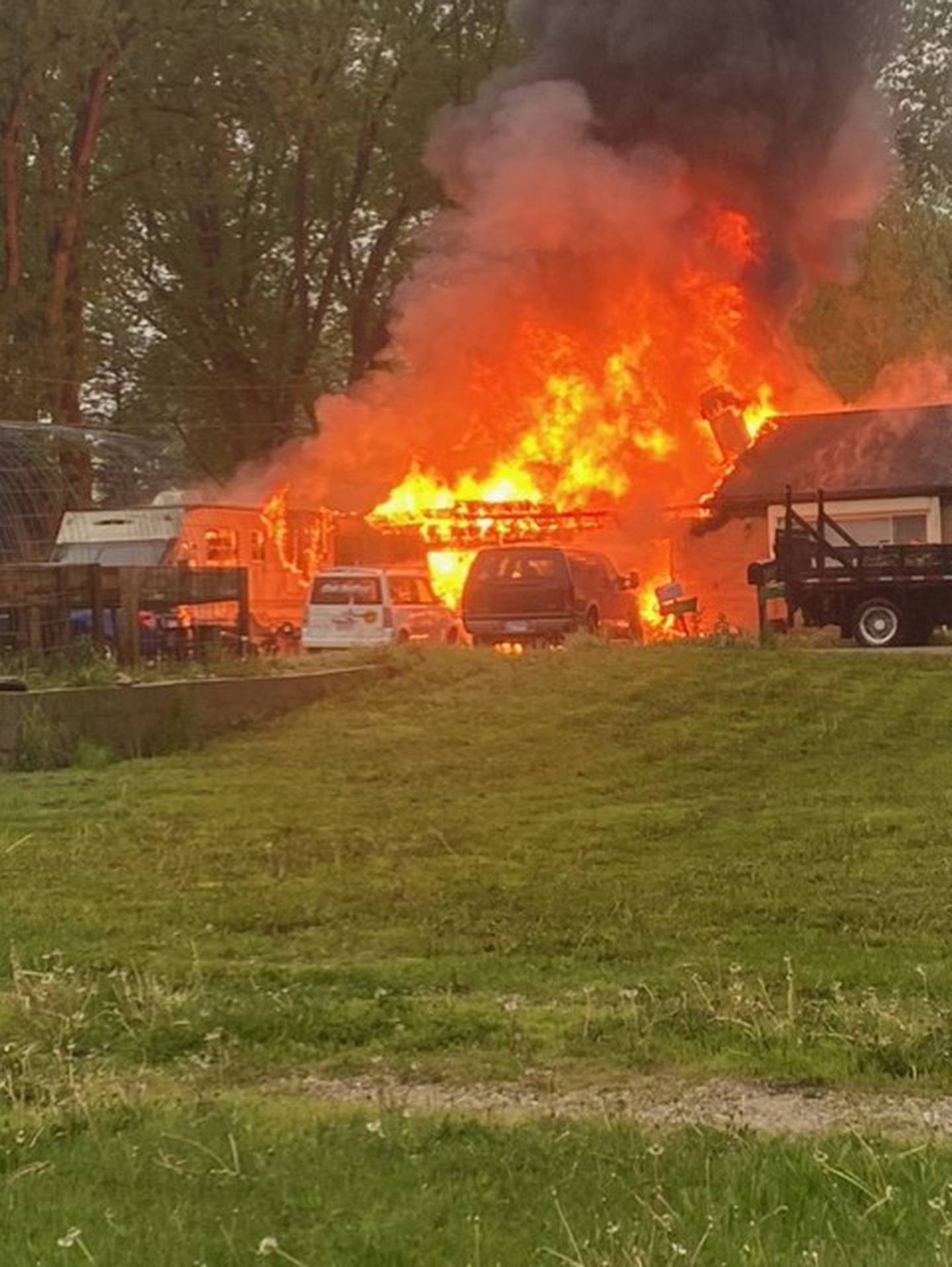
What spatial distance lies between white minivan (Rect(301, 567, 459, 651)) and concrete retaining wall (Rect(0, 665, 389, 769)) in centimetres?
886

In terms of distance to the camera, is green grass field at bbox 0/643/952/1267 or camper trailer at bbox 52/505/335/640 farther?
camper trailer at bbox 52/505/335/640

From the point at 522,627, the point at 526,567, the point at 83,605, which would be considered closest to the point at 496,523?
the point at 526,567

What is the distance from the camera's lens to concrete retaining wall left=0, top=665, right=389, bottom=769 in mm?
13617

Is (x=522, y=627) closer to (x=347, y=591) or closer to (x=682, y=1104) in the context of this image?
(x=347, y=591)

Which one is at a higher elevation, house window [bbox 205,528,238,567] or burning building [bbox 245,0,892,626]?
burning building [bbox 245,0,892,626]

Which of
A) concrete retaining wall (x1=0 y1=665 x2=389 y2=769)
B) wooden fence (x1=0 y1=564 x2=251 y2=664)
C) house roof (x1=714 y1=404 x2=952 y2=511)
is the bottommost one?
concrete retaining wall (x1=0 y1=665 x2=389 y2=769)

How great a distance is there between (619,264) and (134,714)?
17674 millimetres

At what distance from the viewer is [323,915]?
26.0ft

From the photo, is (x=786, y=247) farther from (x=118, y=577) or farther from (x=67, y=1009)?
(x=67, y=1009)

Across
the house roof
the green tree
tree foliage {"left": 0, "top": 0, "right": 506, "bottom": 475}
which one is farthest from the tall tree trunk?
the house roof

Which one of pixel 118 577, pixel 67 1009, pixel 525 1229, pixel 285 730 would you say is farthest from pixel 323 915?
pixel 118 577

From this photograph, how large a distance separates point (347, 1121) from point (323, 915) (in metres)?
3.13

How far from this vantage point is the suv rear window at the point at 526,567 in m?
24.6

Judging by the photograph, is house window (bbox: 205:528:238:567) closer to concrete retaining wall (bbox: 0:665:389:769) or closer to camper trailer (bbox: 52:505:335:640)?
camper trailer (bbox: 52:505:335:640)
